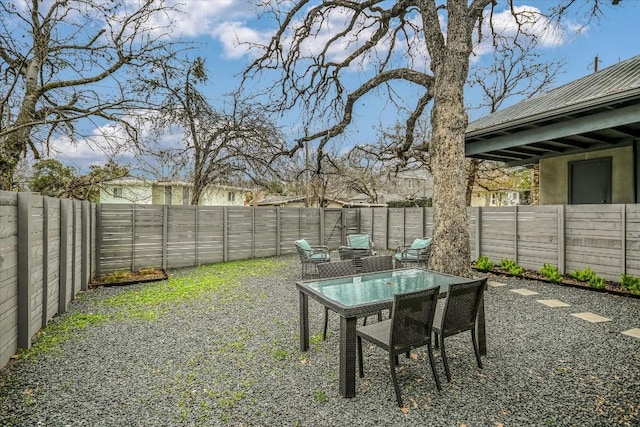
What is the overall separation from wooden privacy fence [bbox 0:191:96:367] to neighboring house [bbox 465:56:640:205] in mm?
8095

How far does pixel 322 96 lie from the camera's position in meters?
8.24

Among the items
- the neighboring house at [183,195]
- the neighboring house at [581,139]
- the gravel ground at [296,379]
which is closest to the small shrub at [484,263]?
the neighboring house at [581,139]

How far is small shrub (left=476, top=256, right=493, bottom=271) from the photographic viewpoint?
25.2 ft

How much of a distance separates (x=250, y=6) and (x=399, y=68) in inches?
141

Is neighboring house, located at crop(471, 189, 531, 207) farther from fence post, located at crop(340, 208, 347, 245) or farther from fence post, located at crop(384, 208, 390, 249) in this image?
fence post, located at crop(340, 208, 347, 245)

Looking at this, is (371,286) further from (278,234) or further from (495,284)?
(278,234)

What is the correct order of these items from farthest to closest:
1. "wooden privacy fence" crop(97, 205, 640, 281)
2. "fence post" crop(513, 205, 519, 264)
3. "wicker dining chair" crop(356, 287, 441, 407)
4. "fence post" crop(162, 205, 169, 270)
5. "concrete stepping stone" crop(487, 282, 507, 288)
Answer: "fence post" crop(162, 205, 169, 270) → "fence post" crop(513, 205, 519, 264) → "concrete stepping stone" crop(487, 282, 507, 288) → "wooden privacy fence" crop(97, 205, 640, 281) → "wicker dining chair" crop(356, 287, 441, 407)

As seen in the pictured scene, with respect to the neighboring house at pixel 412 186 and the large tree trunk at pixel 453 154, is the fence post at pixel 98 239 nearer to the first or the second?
the large tree trunk at pixel 453 154

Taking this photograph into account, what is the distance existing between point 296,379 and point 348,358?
602mm

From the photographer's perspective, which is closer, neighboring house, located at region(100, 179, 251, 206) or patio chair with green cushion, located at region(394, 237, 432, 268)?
patio chair with green cushion, located at region(394, 237, 432, 268)

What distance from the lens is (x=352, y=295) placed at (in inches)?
119

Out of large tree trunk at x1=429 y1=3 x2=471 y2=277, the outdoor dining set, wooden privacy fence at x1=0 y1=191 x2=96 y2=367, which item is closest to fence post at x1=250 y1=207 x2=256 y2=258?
wooden privacy fence at x1=0 y1=191 x2=96 y2=367

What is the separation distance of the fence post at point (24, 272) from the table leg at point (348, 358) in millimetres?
3285

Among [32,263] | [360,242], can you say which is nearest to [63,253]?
[32,263]
